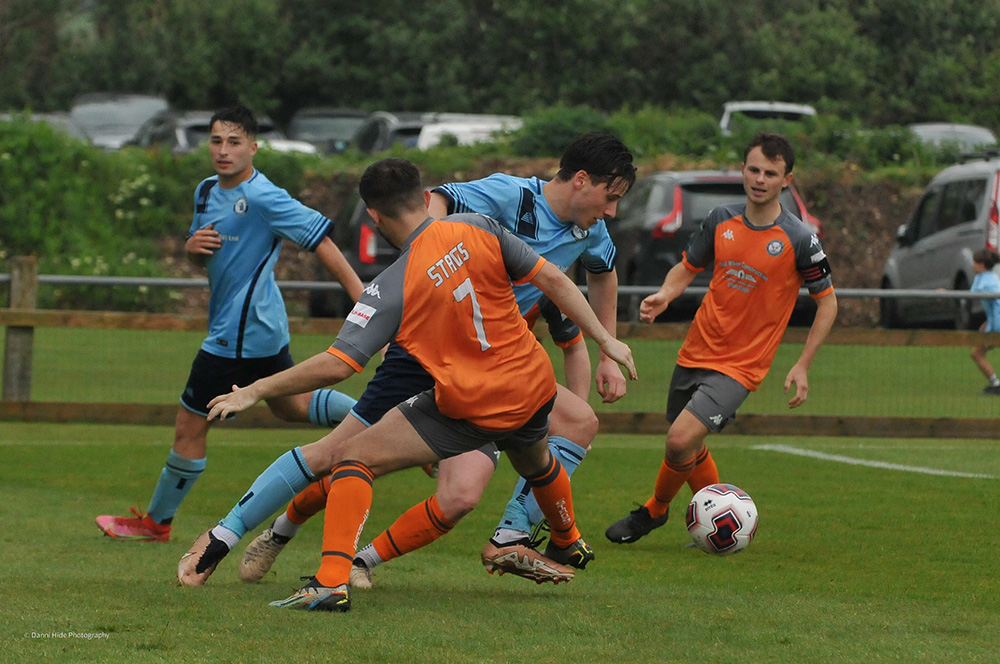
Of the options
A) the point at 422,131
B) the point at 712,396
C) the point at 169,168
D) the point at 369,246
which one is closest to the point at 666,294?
the point at 712,396

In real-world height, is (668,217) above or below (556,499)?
below

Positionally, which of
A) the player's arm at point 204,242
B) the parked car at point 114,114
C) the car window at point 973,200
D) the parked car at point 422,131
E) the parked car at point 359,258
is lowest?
the parked car at point 114,114

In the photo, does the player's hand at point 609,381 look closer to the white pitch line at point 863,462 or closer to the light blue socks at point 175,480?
the light blue socks at point 175,480

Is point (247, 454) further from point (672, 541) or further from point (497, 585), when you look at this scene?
point (497, 585)

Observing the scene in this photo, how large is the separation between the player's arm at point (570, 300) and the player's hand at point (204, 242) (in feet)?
7.36

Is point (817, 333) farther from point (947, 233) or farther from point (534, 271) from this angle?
point (947, 233)

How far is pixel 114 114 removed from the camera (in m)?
34.2

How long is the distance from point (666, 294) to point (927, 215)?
11890 mm

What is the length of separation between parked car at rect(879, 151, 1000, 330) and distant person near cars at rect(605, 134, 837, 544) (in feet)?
27.6

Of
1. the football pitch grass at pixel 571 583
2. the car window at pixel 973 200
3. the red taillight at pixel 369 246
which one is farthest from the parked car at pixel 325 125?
the football pitch grass at pixel 571 583

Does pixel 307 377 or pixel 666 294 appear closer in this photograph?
pixel 307 377

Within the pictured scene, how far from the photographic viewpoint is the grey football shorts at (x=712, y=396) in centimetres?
740

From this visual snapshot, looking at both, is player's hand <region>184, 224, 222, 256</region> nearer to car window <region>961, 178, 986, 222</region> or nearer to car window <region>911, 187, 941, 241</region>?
car window <region>961, 178, 986, 222</region>

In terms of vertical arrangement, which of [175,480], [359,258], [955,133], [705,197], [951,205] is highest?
[175,480]
